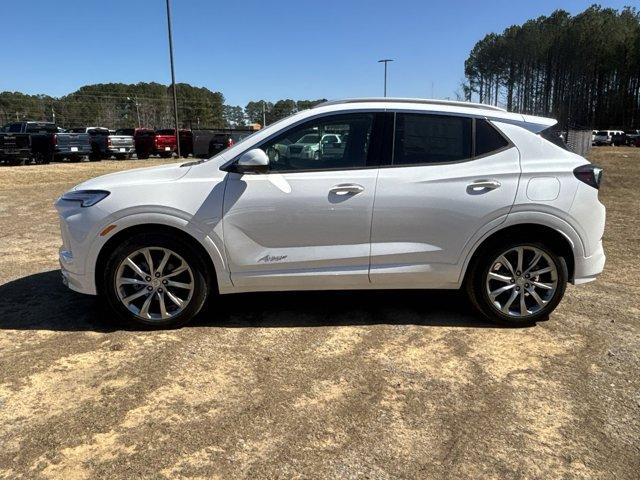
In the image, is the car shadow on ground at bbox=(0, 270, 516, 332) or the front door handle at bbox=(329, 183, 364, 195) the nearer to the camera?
the front door handle at bbox=(329, 183, 364, 195)

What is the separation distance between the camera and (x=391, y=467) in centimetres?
259

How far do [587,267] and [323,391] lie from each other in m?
2.48

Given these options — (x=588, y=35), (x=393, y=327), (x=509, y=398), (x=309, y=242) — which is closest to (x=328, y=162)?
(x=309, y=242)

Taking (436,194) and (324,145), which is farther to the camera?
(324,145)

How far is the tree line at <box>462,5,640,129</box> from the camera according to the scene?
8044cm

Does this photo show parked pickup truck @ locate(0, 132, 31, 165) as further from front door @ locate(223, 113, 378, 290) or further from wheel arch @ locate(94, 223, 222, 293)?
front door @ locate(223, 113, 378, 290)

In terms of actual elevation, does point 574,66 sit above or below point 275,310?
above

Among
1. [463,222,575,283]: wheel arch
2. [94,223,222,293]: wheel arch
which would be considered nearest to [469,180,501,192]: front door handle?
[463,222,575,283]: wheel arch

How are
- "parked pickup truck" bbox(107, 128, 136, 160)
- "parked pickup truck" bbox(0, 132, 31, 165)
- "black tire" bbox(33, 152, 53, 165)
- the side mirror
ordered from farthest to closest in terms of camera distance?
"parked pickup truck" bbox(107, 128, 136, 160) → "black tire" bbox(33, 152, 53, 165) → "parked pickup truck" bbox(0, 132, 31, 165) → the side mirror

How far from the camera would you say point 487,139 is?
13.9 feet

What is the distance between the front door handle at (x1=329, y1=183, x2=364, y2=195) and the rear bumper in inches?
73.9

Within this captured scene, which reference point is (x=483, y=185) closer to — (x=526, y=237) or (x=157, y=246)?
(x=526, y=237)

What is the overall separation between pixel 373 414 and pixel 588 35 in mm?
94018

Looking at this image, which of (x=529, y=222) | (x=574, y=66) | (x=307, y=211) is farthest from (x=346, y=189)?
(x=574, y=66)
